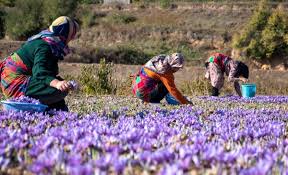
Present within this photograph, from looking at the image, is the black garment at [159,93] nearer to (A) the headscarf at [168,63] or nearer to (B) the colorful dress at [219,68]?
(A) the headscarf at [168,63]

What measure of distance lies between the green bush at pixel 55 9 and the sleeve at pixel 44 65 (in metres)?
43.9

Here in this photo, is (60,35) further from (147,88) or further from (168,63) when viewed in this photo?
(147,88)

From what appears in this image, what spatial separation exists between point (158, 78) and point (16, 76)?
3.25m

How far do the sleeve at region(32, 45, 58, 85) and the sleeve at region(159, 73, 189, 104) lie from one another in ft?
9.27

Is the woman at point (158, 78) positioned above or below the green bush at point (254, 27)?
above

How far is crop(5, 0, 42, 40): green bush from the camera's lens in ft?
147

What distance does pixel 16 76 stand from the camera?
6078 millimetres

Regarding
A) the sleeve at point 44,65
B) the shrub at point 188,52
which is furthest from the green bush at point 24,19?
the sleeve at point 44,65

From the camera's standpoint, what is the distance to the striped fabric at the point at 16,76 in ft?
A: 19.8

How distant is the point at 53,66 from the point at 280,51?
34.9 m

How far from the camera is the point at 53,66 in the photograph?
5.64m

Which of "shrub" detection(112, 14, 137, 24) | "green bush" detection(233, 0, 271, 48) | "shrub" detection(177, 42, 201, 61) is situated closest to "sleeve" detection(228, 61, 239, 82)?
"shrub" detection(177, 42, 201, 61)

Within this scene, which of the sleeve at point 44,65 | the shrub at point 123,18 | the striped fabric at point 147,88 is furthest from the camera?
the shrub at point 123,18

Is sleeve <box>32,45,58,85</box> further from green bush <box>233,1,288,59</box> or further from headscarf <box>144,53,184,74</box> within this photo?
green bush <box>233,1,288,59</box>
